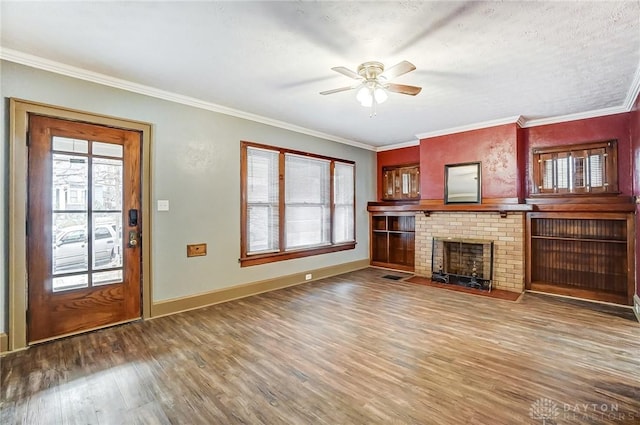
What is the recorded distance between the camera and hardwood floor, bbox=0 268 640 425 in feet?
6.31

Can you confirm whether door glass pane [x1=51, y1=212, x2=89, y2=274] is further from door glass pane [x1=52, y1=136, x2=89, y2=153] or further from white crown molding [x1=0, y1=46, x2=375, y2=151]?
white crown molding [x1=0, y1=46, x2=375, y2=151]

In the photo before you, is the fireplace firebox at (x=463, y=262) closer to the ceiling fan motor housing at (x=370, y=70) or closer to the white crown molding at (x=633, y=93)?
the white crown molding at (x=633, y=93)

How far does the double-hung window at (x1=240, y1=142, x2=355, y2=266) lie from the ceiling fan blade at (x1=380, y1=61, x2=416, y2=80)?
245 centimetres

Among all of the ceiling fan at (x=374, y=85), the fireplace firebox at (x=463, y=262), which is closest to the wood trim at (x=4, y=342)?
the ceiling fan at (x=374, y=85)

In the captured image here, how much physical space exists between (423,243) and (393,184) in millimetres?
1620

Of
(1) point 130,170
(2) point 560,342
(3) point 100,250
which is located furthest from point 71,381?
(2) point 560,342

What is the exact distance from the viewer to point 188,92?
3619mm

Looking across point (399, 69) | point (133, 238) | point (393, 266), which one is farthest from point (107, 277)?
point (393, 266)

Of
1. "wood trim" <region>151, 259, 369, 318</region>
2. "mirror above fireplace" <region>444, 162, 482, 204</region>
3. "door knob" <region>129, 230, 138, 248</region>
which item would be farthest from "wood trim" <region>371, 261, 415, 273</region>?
"door knob" <region>129, 230, 138, 248</region>

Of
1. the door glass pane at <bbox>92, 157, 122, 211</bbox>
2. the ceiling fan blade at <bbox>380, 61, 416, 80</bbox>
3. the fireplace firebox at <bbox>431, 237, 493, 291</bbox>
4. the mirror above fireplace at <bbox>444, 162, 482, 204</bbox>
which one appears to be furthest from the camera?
the mirror above fireplace at <bbox>444, 162, 482, 204</bbox>

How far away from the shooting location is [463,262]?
17.2 feet

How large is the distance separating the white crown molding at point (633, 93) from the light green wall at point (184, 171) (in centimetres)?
445

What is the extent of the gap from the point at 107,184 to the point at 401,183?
5.29m

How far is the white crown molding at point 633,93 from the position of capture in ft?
10.5
